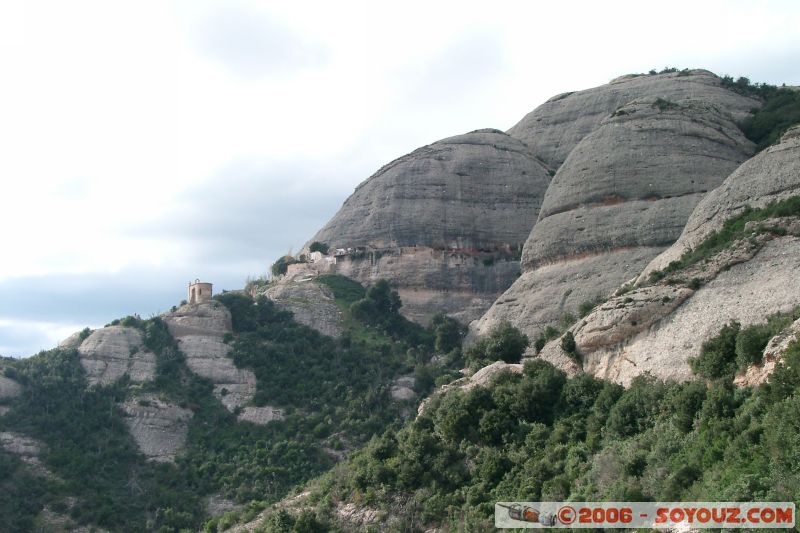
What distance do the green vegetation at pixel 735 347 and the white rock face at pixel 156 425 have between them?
27150 mm

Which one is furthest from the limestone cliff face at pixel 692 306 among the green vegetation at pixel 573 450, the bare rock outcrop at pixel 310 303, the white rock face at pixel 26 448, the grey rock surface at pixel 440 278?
the grey rock surface at pixel 440 278

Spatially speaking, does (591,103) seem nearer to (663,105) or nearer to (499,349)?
(663,105)

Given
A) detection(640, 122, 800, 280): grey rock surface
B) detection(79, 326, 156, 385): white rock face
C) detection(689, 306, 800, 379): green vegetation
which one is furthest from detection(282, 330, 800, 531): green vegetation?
detection(79, 326, 156, 385): white rock face

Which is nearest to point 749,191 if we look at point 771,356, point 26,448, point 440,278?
point 771,356

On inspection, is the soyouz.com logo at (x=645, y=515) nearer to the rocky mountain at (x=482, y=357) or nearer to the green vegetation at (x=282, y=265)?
the rocky mountain at (x=482, y=357)

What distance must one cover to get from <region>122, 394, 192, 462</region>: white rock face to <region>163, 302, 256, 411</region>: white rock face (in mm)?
2572

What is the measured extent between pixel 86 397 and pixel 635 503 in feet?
110

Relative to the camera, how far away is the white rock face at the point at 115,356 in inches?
2199

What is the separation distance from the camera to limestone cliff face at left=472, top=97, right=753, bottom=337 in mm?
49156

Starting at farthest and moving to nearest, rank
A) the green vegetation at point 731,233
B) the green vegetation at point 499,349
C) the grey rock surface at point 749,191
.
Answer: the green vegetation at point 499,349, the grey rock surface at point 749,191, the green vegetation at point 731,233

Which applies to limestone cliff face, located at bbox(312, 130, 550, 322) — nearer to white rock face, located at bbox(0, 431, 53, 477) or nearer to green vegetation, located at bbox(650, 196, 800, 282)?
white rock face, located at bbox(0, 431, 53, 477)

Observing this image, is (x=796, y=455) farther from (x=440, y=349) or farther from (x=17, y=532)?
(x=440, y=349)

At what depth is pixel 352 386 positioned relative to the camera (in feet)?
180

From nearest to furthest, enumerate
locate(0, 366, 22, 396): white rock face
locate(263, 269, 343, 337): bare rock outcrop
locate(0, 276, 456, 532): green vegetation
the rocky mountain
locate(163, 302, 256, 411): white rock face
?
the rocky mountain < locate(0, 276, 456, 532): green vegetation < locate(0, 366, 22, 396): white rock face < locate(163, 302, 256, 411): white rock face < locate(263, 269, 343, 337): bare rock outcrop
